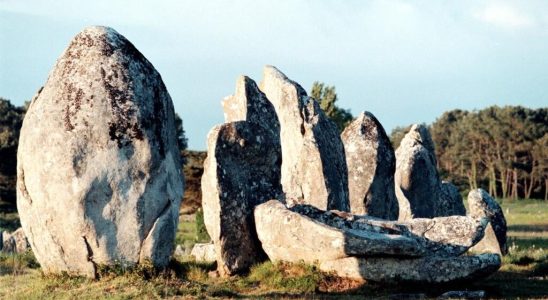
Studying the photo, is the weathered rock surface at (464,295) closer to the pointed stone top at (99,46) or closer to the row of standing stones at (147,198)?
the row of standing stones at (147,198)

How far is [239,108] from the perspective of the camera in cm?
2348

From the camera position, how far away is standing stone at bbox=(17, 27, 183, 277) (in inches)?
576

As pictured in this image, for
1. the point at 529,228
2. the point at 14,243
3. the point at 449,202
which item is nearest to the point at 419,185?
the point at 449,202

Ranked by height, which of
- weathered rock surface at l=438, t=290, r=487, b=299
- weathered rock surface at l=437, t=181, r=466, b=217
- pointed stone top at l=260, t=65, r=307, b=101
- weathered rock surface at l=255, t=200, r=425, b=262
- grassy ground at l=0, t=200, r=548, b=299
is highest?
pointed stone top at l=260, t=65, r=307, b=101

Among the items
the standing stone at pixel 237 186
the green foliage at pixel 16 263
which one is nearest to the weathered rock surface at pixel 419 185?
the standing stone at pixel 237 186

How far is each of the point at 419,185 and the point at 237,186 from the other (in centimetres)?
1344

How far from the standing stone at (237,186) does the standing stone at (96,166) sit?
2373 mm

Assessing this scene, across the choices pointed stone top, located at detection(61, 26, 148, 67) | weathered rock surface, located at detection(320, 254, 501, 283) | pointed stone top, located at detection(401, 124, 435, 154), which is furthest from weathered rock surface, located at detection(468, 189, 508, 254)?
pointed stone top, located at detection(61, 26, 148, 67)

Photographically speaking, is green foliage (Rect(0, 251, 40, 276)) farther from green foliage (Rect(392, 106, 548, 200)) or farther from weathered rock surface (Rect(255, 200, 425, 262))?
green foliage (Rect(392, 106, 548, 200))

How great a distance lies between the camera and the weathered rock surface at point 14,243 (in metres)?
24.9

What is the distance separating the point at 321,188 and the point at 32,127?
9.62m

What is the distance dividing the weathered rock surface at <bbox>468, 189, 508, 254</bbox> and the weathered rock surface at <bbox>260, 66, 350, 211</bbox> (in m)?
4.32

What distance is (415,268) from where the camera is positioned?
15727mm

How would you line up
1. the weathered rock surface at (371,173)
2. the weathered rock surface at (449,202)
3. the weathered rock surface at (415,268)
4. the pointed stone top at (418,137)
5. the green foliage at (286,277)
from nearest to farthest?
the weathered rock surface at (415,268) < the green foliage at (286,277) < the weathered rock surface at (371,173) < the weathered rock surface at (449,202) < the pointed stone top at (418,137)
